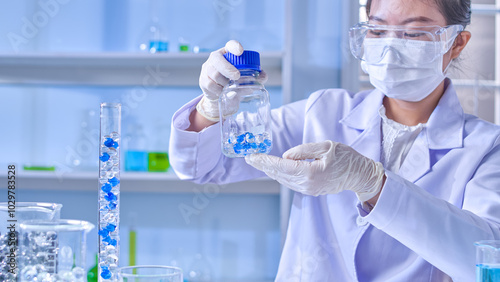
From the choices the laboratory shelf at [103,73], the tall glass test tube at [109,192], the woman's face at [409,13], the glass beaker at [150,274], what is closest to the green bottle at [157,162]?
the laboratory shelf at [103,73]

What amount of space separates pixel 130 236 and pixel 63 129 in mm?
645

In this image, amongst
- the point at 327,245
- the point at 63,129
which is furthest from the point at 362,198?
the point at 63,129

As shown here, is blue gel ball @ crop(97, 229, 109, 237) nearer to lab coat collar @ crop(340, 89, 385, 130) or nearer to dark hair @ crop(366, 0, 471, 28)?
lab coat collar @ crop(340, 89, 385, 130)

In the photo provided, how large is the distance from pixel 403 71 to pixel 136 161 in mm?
1381

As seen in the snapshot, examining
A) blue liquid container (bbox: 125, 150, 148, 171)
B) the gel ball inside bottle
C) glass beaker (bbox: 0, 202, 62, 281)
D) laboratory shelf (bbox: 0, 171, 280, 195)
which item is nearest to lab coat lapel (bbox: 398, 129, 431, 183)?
the gel ball inside bottle

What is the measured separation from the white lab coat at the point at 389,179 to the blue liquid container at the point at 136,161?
0.95 meters

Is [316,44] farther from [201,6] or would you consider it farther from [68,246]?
[68,246]

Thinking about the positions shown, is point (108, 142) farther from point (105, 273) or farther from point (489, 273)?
point (489, 273)

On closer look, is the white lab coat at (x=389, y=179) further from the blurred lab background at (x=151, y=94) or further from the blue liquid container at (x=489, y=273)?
the blurred lab background at (x=151, y=94)

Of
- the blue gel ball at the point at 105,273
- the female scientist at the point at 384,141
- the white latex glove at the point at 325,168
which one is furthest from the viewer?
the female scientist at the point at 384,141

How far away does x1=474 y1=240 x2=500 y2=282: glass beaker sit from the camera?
0.73 m

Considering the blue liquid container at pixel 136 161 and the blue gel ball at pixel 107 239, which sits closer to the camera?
the blue gel ball at pixel 107 239

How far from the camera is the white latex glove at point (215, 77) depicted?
3.63ft

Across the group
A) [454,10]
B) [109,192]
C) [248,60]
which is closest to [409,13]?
[454,10]
